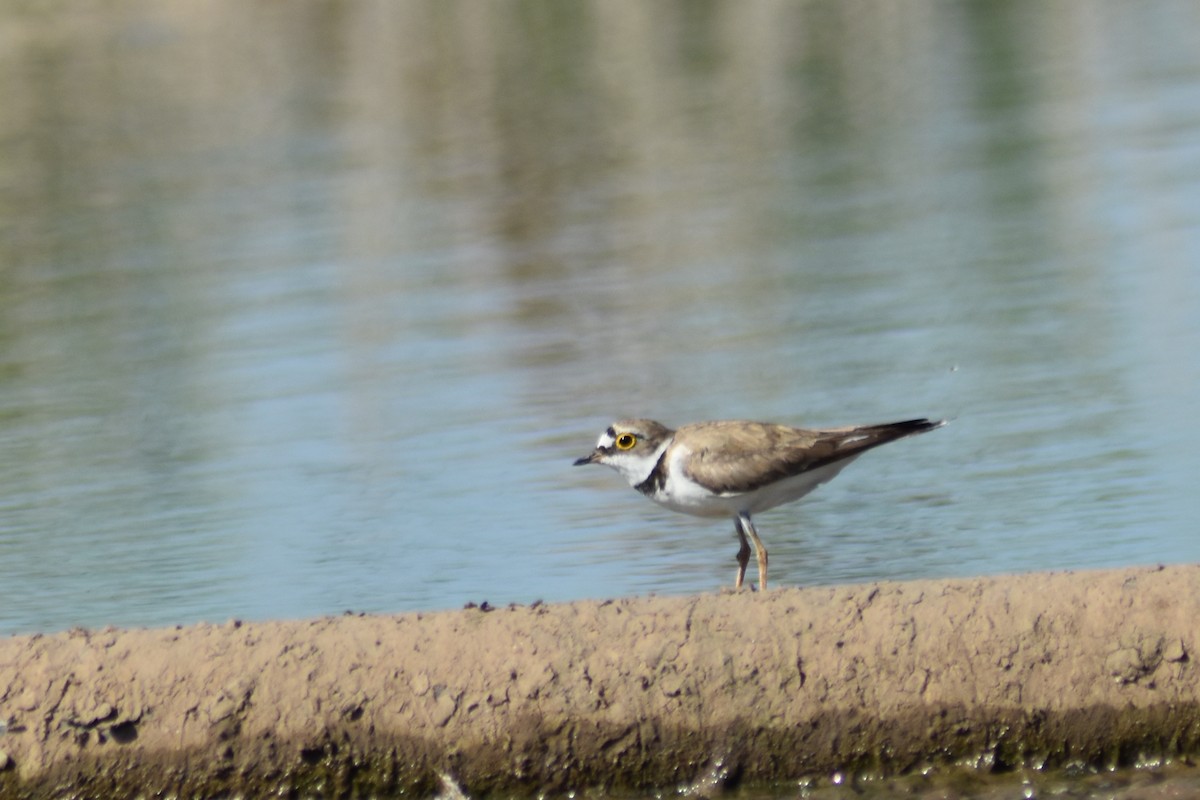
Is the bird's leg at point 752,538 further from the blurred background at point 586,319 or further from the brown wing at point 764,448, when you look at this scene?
the blurred background at point 586,319

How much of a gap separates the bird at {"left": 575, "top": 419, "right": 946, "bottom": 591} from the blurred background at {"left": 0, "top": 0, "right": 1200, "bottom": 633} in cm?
50

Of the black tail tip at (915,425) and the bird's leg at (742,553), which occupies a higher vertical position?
the black tail tip at (915,425)

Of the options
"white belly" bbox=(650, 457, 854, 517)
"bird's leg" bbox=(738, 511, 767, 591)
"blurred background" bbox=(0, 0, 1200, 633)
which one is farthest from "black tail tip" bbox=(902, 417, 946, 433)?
"blurred background" bbox=(0, 0, 1200, 633)

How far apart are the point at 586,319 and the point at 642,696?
7109 mm

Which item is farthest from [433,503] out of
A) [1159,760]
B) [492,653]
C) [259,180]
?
[259,180]

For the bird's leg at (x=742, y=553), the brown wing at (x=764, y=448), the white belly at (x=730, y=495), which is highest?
the brown wing at (x=764, y=448)

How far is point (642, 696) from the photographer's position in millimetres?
5281

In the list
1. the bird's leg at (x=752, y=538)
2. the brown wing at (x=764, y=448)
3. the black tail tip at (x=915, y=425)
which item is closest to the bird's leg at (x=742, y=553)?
the bird's leg at (x=752, y=538)

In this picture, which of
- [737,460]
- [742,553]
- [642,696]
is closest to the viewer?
[642,696]

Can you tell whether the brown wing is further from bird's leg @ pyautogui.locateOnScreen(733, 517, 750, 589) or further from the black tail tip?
bird's leg @ pyautogui.locateOnScreen(733, 517, 750, 589)

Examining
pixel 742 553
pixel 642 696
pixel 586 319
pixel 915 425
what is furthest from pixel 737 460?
pixel 586 319

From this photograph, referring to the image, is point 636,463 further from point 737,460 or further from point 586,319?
point 586,319

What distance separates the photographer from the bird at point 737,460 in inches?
265

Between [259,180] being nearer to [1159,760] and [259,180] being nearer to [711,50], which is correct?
[711,50]
